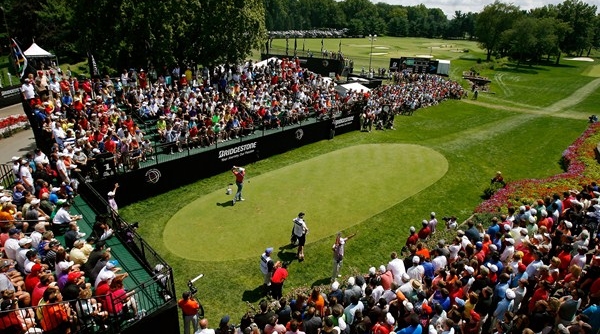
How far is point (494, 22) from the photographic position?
3622 inches

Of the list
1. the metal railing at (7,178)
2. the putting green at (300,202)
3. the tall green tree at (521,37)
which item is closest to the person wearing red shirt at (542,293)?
the putting green at (300,202)

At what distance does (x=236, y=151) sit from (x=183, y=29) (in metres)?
12.7

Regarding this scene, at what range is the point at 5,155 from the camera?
80.3 feet

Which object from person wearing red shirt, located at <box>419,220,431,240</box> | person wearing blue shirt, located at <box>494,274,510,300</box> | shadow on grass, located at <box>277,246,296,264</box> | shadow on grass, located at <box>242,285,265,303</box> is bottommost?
shadow on grass, located at <box>242,285,265,303</box>

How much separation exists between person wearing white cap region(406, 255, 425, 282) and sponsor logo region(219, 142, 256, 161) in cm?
1377

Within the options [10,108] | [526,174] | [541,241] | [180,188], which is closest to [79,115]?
[180,188]

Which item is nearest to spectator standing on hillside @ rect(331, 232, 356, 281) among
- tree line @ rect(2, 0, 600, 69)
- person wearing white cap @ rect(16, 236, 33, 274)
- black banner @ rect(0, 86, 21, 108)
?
person wearing white cap @ rect(16, 236, 33, 274)

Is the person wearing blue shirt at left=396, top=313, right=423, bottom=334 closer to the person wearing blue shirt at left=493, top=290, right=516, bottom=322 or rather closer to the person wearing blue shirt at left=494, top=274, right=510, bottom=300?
the person wearing blue shirt at left=493, top=290, right=516, bottom=322

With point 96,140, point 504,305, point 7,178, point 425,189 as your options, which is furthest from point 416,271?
point 7,178

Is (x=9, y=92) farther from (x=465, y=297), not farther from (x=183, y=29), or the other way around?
(x=465, y=297)

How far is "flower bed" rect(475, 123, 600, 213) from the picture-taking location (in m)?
19.4

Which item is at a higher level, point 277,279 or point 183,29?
point 183,29

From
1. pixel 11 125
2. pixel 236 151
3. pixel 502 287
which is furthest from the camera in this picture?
pixel 11 125

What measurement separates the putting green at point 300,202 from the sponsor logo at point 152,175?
2296 millimetres
